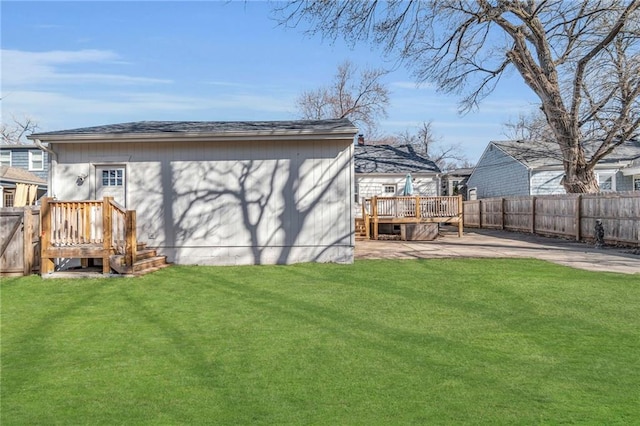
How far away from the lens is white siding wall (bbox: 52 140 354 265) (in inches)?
456

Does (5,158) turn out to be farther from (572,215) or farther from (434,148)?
(434,148)

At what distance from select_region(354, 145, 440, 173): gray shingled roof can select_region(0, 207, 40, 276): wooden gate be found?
55.2 feet

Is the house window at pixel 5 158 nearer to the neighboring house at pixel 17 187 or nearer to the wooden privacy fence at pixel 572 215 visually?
the neighboring house at pixel 17 187

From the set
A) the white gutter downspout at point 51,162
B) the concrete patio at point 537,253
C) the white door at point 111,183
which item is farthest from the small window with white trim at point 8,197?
the concrete patio at point 537,253

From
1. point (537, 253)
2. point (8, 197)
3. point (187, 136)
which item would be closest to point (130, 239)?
point (187, 136)

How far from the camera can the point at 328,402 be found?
386cm

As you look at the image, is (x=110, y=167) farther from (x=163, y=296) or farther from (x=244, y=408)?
(x=244, y=408)

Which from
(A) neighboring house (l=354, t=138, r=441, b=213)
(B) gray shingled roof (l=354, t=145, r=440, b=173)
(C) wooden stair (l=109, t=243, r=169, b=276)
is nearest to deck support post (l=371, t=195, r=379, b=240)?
(A) neighboring house (l=354, t=138, r=441, b=213)

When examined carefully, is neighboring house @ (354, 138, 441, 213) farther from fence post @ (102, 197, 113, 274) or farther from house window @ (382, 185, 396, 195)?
fence post @ (102, 197, 113, 274)

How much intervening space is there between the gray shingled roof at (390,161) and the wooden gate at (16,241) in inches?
662

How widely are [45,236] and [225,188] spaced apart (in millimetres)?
3752

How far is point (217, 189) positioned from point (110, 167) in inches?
102

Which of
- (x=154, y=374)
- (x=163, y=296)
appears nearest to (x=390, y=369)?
(x=154, y=374)

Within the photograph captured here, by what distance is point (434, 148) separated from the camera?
202 feet
